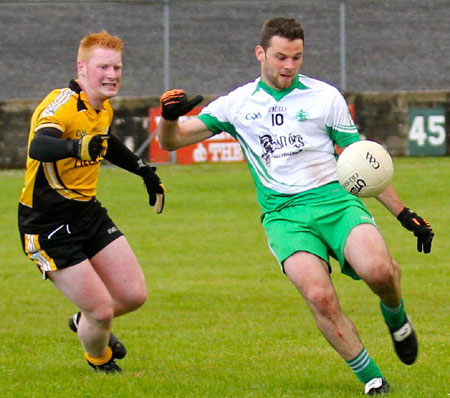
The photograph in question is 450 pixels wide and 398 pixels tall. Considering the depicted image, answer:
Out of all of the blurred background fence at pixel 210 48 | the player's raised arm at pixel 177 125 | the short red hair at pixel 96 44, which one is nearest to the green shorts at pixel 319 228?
the player's raised arm at pixel 177 125

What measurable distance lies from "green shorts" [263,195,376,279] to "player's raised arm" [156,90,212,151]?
792 mm

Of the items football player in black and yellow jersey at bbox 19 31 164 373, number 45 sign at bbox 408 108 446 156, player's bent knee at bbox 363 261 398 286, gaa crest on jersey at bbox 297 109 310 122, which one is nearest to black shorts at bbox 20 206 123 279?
football player in black and yellow jersey at bbox 19 31 164 373

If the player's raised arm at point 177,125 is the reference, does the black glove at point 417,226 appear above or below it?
below

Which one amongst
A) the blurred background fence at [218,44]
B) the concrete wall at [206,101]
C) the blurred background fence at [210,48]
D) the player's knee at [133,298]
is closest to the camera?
the player's knee at [133,298]

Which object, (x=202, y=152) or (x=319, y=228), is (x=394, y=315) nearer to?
(x=319, y=228)

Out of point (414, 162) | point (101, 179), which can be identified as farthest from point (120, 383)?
point (414, 162)

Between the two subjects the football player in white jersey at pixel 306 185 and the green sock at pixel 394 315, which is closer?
the football player in white jersey at pixel 306 185

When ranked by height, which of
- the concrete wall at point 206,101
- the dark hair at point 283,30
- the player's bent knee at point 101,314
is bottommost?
the concrete wall at point 206,101

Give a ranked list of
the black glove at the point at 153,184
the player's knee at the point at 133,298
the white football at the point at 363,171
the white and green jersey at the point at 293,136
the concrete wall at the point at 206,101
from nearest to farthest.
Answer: the white football at the point at 363,171 → the white and green jersey at the point at 293,136 → the player's knee at the point at 133,298 → the black glove at the point at 153,184 → the concrete wall at the point at 206,101

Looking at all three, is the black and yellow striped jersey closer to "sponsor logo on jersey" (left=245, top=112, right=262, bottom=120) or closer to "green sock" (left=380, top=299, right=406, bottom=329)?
"sponsor logo on jersey" (left=245, top=112, right=262, bottom=120)

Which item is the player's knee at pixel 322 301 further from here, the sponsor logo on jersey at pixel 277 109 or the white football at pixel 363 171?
the sponsor logo on jersey at pixel 277 109

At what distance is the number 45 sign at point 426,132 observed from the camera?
19141mm

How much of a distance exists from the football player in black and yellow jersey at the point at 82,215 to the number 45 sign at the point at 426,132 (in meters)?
13.1

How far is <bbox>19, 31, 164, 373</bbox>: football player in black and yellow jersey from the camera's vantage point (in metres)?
6.48
